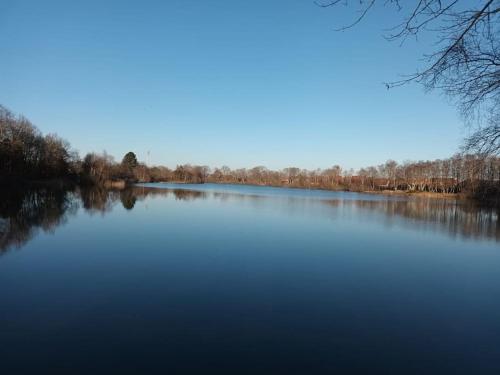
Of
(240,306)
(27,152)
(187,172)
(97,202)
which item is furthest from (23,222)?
(187,172)

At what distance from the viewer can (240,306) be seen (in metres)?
5.33

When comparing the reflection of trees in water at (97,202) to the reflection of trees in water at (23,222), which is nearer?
the reflection of trees in water at (23,222)

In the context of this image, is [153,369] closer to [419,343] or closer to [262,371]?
[262,371]

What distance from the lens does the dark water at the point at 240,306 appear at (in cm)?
376

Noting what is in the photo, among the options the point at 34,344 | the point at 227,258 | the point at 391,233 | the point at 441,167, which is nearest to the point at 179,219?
the point at 227,258

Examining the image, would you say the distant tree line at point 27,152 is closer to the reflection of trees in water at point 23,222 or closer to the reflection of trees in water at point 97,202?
the reflection of trees in water at point 97,202

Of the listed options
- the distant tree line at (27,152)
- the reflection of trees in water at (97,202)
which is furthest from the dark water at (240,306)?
the distant tree line at (27,152)

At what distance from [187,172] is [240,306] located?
4022 inches

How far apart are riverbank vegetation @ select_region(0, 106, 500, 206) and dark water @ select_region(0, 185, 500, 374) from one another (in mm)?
2435

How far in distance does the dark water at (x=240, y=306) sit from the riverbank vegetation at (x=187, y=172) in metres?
2.43

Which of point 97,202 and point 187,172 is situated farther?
point 187,172

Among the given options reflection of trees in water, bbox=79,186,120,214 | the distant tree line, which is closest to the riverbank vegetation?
the distant tree line

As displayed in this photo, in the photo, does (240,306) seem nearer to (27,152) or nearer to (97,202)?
(97,202)

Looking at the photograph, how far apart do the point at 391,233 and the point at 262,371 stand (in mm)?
12661
